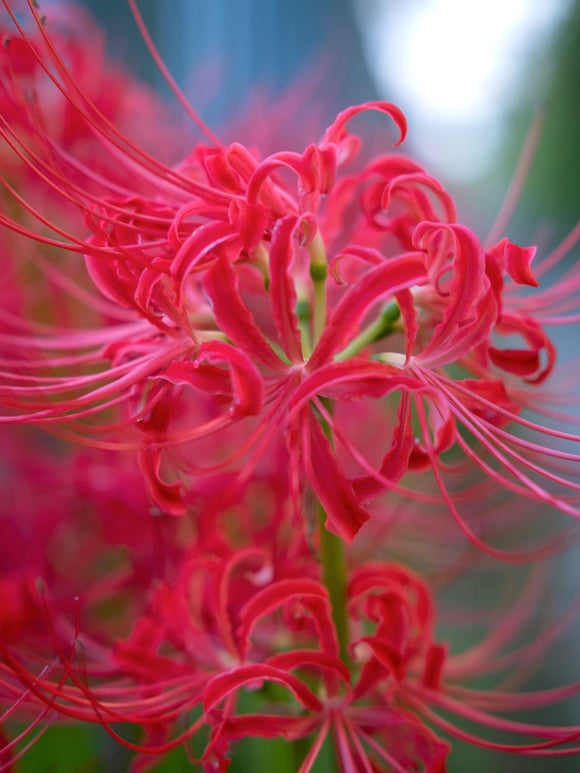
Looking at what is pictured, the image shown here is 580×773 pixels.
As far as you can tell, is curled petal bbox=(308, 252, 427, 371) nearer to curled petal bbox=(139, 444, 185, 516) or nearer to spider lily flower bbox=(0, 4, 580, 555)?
spider lily flower bbox=(0, 4, 580, 555)

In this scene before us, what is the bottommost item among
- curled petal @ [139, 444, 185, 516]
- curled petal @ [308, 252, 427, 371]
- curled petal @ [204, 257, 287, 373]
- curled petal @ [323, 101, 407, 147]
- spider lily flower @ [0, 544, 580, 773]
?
spider lily flower @ [0, 544, 580, 773]

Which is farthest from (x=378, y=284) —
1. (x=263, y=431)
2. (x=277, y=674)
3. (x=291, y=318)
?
(x=277, y=674)

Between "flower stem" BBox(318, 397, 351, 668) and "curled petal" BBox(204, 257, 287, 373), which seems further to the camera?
"flower stem" BBox(318, 397, 351, 668)

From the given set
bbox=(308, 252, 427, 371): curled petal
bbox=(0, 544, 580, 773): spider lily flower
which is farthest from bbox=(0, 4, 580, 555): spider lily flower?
bbox=(0, 544, 580, 773): spider lily flower

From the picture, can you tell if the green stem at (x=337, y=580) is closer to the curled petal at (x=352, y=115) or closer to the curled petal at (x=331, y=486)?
the curled petal at (x=331, y=486)

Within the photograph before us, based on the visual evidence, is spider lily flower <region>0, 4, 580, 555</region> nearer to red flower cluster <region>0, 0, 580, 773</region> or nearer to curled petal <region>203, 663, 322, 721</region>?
red flower cluster <region>0, 0, 580, 773</region>

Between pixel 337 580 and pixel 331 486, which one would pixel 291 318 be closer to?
pixel 331 486

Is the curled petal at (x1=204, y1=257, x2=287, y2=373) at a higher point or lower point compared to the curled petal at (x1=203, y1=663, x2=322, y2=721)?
higher

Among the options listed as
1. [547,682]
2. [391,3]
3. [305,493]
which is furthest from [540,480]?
[391,3]
